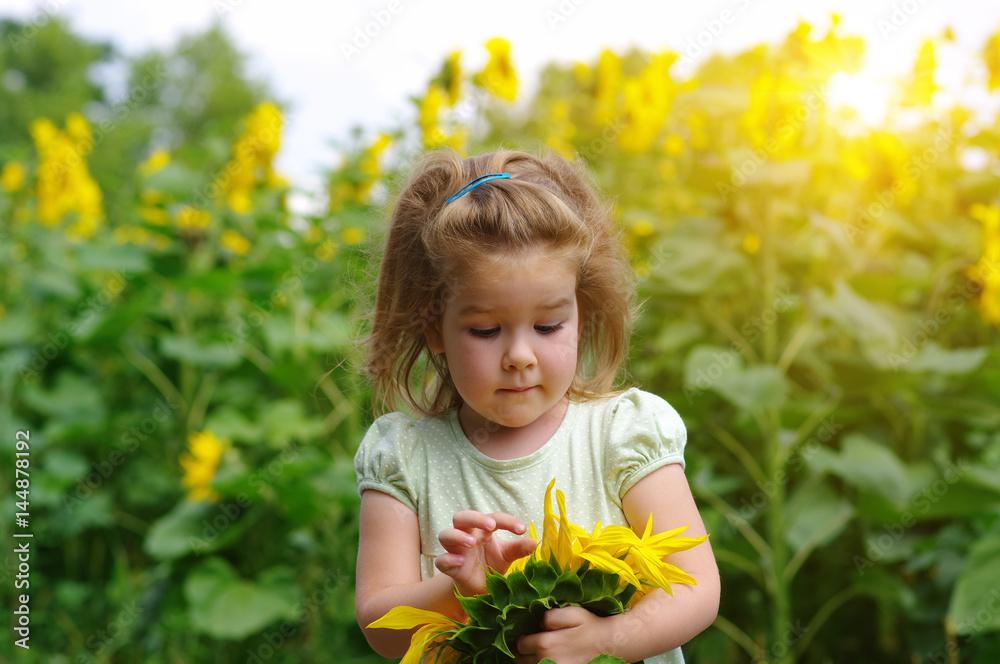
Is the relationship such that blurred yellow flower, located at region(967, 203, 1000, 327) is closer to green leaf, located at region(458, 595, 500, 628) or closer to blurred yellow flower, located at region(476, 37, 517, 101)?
blurred yellow flower, located at region(476, 37, 517, 101)

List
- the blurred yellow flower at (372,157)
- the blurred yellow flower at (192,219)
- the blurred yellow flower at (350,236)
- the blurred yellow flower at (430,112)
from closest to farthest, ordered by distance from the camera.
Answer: the blurred yellow flower at (430,112) < the blurred yellow flower at (372,157) < the blurred yellow flower at (350,236) < the blurred yellow flower at (192,219)

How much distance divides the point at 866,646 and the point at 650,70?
84.9 inches

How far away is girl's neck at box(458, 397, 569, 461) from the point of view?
1.14 m

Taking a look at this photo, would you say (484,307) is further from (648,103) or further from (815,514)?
(648,103)

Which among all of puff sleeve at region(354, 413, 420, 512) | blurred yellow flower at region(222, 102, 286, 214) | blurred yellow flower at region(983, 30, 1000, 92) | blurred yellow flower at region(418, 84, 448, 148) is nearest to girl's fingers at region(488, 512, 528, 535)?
puff sleeve at region(354, 413, 420, 512)

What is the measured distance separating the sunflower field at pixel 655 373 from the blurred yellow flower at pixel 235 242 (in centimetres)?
1

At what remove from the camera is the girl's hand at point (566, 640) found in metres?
0.89

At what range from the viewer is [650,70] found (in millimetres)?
3369

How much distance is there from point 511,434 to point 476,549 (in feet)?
0.82

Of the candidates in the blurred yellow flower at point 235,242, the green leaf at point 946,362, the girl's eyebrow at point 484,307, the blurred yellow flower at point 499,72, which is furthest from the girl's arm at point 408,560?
the blurred yellow flower at point 235,242

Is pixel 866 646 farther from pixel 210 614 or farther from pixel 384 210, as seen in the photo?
pixel 384 210

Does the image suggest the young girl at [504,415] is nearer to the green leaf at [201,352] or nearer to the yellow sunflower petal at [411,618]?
the yellow sunflower petal at [411,618]

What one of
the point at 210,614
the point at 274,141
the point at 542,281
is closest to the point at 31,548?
the point at 210,614

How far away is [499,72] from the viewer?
293cm
